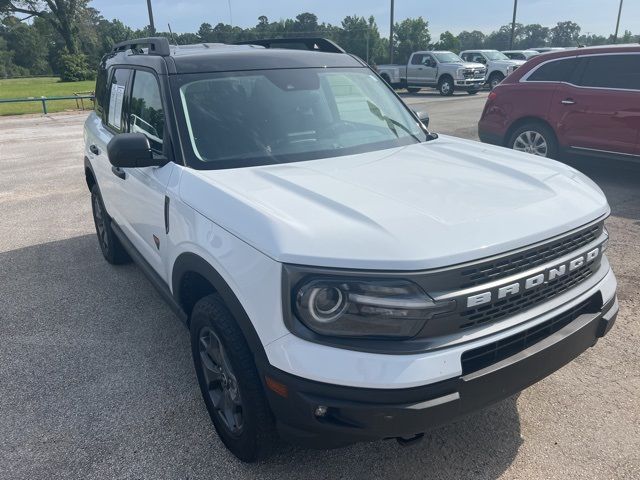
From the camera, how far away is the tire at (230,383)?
2348 millimetres

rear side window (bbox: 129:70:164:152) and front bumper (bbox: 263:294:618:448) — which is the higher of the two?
rear side window (bbox: 129:70:164:152)

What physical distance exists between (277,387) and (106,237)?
3.65 meters

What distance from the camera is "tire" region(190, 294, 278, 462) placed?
2.35 m

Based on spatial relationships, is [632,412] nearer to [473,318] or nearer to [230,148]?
[473,318]

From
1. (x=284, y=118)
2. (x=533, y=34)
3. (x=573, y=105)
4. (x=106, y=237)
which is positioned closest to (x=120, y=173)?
(x=284, y=118)

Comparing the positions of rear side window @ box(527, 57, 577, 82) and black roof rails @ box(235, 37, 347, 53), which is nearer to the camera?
black roof rails @ box(235, 37, 347, 53)

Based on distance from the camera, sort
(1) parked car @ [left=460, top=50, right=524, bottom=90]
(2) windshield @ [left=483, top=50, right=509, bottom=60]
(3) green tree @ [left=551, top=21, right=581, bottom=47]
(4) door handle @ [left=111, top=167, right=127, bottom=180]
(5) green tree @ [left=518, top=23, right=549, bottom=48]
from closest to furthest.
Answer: (4) door handle @ [left=111, top=167, right=127, bottom=180], (1) parked car @ [left=460, top=50, right=524, bottom=90], (2) windshield @ [left=483, top=50, right=509, bottom=60], (3) green tree @ [left=551, top=21, right=581, bottom=47], (5) green tree @ [left=518, top=23, right=549, bottom=48]

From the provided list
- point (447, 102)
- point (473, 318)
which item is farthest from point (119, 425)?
point (447, 102)

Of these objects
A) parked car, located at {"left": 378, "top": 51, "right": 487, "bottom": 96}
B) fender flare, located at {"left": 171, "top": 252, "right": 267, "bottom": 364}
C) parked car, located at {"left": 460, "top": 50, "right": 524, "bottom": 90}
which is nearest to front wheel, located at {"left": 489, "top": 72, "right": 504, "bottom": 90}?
parked car, located at {"left": 460, "top": 50, "right": 524, "bottom": 90}

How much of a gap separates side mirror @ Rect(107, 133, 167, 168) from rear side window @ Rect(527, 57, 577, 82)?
673cm

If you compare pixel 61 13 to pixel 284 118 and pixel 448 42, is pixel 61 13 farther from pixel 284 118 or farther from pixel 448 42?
pixel 284 118

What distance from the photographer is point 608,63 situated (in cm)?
737

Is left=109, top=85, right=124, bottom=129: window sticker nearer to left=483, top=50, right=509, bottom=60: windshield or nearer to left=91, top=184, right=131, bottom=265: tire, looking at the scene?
left=91, top=184, right=131, bottom=265: tire

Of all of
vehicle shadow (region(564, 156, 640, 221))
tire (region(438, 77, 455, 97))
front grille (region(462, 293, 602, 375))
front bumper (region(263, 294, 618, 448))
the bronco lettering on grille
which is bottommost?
tire (region(438, 77, 455, 97))
